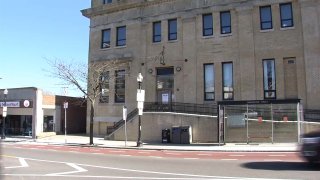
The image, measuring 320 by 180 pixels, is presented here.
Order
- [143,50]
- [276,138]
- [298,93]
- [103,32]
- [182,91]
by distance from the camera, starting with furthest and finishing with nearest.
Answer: [103,32] → [143,50] → [182,91] → [298,93] → [276,138]

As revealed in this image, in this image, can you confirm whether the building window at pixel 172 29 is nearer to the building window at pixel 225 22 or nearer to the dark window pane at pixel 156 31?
the dark window pane at pixel 156 31

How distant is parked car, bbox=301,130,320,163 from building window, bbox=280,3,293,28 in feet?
74.1

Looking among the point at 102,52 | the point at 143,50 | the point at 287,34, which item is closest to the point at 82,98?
the point at 102,52

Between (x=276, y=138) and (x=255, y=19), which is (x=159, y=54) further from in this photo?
(x=276, y=138)

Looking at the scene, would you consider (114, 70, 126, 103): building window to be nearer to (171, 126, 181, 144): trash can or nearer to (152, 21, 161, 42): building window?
(152, 21, 161, 42): building window

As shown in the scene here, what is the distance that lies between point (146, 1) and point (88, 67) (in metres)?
8.64

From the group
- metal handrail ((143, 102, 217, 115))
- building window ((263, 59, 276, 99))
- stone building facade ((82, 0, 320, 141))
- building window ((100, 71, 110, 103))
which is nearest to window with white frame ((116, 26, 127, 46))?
stone building facade ((82, 0, 320, 141))

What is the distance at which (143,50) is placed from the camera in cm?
4100

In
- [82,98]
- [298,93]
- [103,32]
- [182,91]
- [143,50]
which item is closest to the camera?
[298,93]

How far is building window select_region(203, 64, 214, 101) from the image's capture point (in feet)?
123

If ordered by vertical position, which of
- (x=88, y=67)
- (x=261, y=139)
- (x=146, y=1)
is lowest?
(x=261, y=139)

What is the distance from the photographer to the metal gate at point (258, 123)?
28.8 m

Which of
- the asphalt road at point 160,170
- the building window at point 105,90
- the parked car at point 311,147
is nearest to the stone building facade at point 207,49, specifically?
the building window at point 105,90

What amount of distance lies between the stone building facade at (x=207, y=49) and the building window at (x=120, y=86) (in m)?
0.11
